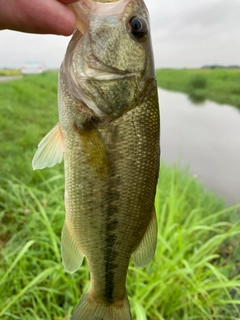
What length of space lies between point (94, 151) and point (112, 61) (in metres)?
0.38

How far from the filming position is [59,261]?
3152 millimetres

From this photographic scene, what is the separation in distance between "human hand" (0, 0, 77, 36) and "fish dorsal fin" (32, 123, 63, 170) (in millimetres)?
423

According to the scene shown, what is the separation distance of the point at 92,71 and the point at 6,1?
1.35ft

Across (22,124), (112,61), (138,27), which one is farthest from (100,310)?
(22,124)

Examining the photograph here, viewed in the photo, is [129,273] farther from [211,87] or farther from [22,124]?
[211,87]

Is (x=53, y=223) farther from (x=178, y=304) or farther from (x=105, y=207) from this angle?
(x=105, y=207)

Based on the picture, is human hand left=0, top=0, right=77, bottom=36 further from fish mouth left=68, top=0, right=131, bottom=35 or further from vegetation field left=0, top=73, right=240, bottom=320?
vegetation field left=0, top=73, right=240, bottom=320

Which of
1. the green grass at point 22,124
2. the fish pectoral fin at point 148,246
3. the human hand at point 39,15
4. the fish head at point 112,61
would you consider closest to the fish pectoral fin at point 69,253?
the fish pectoral fin at point 148,246

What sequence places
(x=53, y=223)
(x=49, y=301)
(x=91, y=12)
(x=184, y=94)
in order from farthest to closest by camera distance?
(x=184, y=94), (x=53, y=223), (x=49, y=301), (x=91, y=12)

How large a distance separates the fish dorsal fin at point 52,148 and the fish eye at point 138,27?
1.66 ft

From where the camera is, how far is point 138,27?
4.96ft

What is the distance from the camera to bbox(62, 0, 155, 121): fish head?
150 cm

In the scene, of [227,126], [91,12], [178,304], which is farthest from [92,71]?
[227,126]

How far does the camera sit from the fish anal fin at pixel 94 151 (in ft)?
4.97
